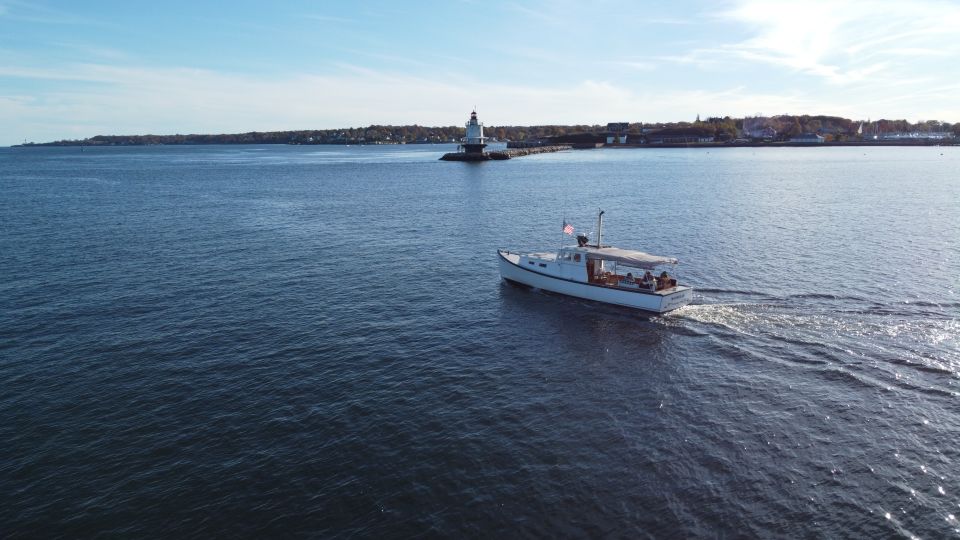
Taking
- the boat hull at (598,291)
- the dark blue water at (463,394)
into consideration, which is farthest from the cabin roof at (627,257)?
the dark blue water at (463,394)

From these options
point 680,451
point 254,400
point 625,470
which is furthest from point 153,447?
point 680,451

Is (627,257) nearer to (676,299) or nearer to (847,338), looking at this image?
(676,299)

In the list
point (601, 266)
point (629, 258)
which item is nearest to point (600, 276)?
point (601, 266)

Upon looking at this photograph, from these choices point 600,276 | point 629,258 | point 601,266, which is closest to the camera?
point 629,258

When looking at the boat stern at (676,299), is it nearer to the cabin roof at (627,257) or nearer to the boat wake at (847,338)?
the boat wake at (847,338)

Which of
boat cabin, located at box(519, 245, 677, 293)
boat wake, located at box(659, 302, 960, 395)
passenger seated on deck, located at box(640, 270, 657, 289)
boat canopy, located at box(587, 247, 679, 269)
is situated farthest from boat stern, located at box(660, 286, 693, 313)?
boat canopy, located at box(587, 247, 679, 269)

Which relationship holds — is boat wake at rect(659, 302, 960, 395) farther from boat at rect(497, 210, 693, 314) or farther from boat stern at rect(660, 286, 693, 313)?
boat at rect(497, 210, 693, 314)

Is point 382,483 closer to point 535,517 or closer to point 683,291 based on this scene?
point 535,517
